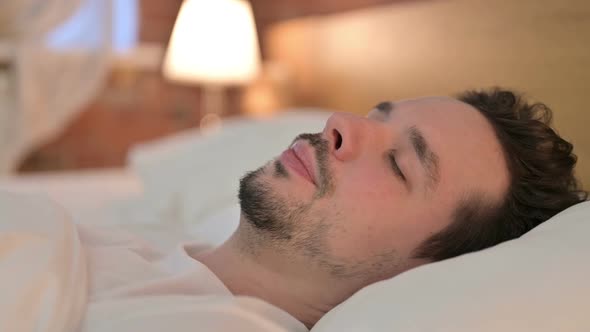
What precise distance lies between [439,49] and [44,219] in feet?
4.32

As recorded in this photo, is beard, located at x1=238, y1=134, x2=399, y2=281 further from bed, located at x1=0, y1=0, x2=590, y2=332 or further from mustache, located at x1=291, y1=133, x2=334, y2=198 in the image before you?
bed, located at x1=0, y1=0, x2=590, y2=332

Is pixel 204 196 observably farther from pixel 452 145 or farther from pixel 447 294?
pixel 447 294

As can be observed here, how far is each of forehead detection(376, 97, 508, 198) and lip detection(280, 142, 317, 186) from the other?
0.14 m

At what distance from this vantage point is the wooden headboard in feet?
4.45

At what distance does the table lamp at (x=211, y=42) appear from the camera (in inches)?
98.2

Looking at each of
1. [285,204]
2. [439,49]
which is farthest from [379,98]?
[285,204]

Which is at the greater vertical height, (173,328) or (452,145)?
(452,145)

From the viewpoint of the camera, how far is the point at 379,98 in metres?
2.07

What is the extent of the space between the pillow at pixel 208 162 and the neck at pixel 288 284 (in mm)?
652

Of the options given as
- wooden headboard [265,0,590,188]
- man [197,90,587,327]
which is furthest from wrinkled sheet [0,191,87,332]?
wooden headboard [265,0,590,188]

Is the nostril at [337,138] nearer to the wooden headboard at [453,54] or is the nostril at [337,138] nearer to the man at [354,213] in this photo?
the man at [354,213]

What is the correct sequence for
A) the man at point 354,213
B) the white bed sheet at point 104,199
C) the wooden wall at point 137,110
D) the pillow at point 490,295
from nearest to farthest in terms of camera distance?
1. the pillow at point 490,295
2. the man at point 354,213
3. the white bed sheet at point 104,199
4. the wooden wall at point 137,110

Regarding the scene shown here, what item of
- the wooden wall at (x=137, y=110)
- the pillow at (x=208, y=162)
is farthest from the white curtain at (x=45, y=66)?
the pillow at (x=208, y=162)

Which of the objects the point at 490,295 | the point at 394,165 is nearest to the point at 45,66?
the point at 394,165
